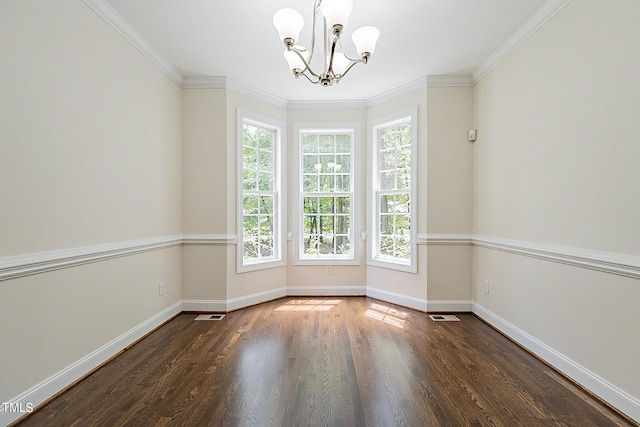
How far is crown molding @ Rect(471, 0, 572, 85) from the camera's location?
2189 mm

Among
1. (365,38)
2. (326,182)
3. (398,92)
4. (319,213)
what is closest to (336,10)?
(365,38)

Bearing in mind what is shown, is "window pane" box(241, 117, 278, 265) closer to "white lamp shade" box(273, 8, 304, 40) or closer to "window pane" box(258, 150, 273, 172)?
"window pane" box(258, 150, 273, 172)

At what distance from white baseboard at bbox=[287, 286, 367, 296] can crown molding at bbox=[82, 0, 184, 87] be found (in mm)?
2903

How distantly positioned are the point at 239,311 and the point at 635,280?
3.33 metres

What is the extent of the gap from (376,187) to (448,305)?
1664mm

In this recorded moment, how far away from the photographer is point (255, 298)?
3746mm

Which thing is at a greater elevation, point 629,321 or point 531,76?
point 531,76

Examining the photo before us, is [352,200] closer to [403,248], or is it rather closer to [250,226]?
[403,248]

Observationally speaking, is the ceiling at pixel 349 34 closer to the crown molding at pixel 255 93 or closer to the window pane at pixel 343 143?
the crown molding at pixel 255 93

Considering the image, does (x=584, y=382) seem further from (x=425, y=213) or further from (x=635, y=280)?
(x=425, y=213)

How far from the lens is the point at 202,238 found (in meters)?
3.43

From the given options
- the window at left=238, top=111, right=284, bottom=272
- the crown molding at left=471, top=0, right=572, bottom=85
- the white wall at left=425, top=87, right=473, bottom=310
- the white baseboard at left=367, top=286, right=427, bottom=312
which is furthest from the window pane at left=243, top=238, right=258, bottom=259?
the crown molding at left=471, top=0, right=572, bottom=85

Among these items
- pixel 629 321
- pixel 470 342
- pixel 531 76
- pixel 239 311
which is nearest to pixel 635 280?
pixel 629 321

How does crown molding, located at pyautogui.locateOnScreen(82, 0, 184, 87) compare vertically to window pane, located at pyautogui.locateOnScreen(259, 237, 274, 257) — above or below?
above
